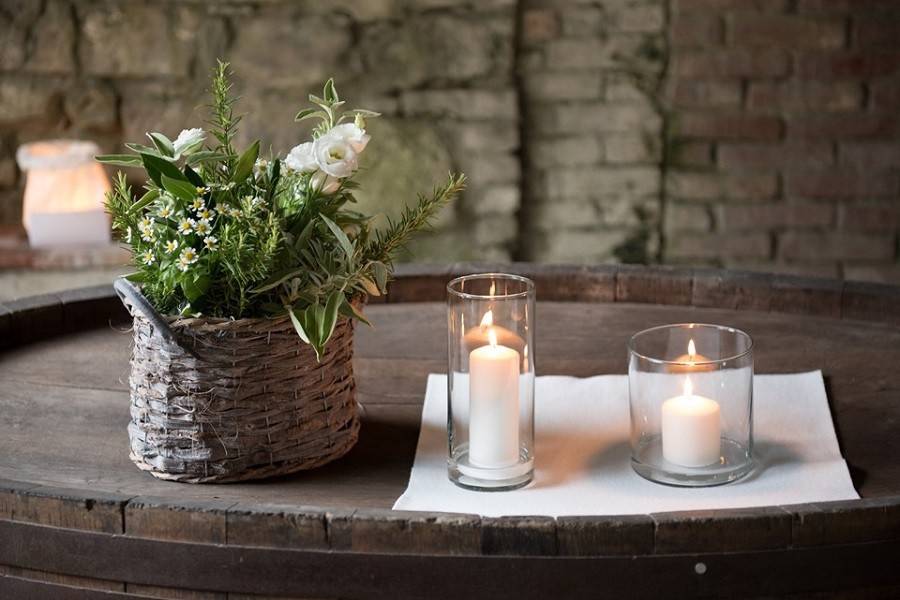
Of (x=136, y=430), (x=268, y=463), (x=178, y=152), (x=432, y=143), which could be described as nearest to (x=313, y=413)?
(x=268, y=463)

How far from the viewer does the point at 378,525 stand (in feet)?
3.15

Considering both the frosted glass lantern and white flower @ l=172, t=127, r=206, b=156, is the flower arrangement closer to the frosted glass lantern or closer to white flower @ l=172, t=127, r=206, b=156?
white flower @ l=172, t=127, r=206, b=156

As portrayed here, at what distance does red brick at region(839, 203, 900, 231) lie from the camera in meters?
2.90

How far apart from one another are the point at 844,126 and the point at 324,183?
6.63 ft

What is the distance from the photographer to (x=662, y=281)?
170 cm

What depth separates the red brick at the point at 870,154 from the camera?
2873 mm

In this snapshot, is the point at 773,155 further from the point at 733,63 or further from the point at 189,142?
the point at 189,142

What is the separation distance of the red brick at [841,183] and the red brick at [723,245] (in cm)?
14

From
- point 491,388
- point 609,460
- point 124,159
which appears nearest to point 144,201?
point 124,159

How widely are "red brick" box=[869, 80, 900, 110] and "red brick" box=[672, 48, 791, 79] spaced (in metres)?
0.20

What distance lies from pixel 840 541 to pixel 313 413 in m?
0.47

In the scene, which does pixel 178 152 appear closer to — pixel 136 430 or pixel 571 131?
pixel 136 430

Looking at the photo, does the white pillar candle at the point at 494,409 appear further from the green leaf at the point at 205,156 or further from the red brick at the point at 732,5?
the red brick at the point at 732,5

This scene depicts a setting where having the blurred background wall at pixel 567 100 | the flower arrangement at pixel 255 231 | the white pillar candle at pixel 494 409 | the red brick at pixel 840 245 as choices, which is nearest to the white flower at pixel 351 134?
the flower arrangement at pixel 255 231
